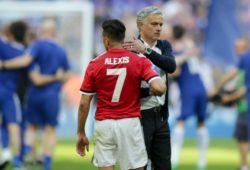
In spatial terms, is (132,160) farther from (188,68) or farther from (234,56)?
(234,56)

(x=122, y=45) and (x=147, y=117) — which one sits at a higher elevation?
(x=122, y=45)

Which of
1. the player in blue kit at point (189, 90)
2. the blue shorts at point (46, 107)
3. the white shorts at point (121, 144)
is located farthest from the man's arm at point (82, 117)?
the player in blue kit at point (189, 90)

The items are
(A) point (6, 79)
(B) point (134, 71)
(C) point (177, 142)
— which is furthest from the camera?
(C) point (177, 142)

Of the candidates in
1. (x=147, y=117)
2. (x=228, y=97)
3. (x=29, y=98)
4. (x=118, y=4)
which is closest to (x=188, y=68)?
(x=228, y=97)

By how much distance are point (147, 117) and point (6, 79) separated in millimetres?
5987

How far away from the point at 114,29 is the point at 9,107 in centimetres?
648

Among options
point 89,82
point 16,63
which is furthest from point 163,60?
point 16,63

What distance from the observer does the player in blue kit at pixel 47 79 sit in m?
16.0

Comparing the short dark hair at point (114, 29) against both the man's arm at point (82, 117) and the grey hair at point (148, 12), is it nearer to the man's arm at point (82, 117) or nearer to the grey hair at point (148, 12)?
the grey hair at point (148, 12)

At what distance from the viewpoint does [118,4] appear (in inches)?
1161

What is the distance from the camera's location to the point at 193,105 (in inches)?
688

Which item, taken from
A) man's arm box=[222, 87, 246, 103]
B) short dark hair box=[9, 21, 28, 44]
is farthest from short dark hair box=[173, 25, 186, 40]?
short dark hair box=[9, 21, 28, 44]

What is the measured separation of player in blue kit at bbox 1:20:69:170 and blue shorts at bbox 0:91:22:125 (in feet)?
1.43

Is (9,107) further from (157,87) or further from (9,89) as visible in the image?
(157,87)
